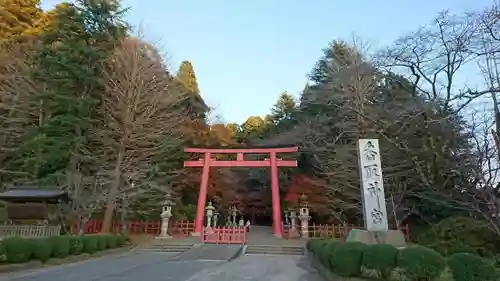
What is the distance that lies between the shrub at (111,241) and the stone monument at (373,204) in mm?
10550

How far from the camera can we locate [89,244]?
47.0 ft

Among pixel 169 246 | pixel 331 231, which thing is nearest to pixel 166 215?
pixel 169 246

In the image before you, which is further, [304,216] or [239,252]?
[304,216]

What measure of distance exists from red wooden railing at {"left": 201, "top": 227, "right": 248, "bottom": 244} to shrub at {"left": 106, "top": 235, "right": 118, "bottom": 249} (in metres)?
4.57

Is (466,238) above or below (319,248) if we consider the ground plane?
above

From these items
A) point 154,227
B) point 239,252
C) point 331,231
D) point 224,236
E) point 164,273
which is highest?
point 154,227

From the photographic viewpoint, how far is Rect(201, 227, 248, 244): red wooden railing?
1980 cm

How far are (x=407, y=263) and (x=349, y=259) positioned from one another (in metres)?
1.45

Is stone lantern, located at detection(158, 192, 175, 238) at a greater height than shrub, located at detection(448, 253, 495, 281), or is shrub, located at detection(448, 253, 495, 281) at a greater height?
stone lantern, located at detection(158, 192, 175, 238)

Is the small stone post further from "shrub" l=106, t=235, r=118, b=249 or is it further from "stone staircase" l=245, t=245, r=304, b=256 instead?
"stone staircase" l=245, t=245, r=304, b=256

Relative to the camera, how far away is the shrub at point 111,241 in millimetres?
16234

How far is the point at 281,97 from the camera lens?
43.4 metres

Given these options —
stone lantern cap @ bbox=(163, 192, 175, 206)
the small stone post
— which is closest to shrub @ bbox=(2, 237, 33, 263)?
the small stone post

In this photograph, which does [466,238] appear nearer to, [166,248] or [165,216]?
[166,248]
